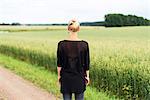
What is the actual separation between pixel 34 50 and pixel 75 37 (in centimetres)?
1801

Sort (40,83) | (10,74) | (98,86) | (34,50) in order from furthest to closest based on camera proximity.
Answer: (34,50), (10,74), (40,83), (98,86)

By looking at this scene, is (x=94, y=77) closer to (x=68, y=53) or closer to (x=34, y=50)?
(x=68, y=53)

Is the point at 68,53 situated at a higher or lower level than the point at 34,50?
higher

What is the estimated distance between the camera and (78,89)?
7.40 metres

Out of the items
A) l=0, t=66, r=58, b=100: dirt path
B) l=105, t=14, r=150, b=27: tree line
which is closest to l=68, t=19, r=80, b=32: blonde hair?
l=0, t=66, r=58, b=100: dirt path

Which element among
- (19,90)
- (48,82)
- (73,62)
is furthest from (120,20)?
(73,62)

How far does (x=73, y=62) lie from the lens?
7.30 meters

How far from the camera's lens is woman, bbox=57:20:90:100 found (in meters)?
7.26

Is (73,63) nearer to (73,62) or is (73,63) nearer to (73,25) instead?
(73,62)

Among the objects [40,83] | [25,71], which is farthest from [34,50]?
[40,83]

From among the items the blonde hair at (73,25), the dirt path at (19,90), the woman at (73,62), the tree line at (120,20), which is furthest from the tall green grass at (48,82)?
the tree line at (120,20)

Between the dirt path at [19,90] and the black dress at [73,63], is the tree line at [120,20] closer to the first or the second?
the dirt path at [19,90]

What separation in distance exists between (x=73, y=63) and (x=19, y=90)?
289 inches

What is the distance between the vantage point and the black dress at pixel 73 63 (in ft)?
23.9
